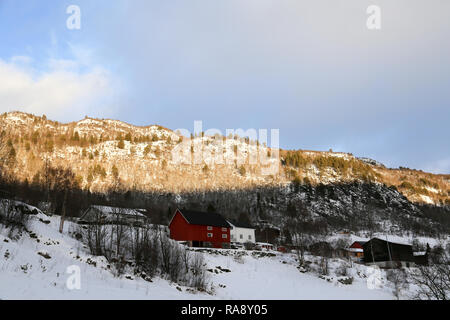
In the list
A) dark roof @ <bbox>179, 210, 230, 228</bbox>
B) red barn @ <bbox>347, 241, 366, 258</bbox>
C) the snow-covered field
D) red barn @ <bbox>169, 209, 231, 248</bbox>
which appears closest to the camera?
the snow-covered field

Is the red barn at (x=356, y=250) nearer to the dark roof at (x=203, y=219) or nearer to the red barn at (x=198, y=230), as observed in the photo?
the red barn at (x=198, y=230)

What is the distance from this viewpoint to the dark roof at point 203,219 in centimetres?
6091

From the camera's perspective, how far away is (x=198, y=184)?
18425 cm

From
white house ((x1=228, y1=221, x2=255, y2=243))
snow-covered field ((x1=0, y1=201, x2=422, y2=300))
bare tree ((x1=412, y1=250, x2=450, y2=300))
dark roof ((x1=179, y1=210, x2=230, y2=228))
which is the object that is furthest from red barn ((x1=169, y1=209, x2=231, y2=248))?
bare tree ((x1=412, y1=250, x2=450, y2=300))

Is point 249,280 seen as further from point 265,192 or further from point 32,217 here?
point 265,192

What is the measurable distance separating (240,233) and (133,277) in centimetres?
5130

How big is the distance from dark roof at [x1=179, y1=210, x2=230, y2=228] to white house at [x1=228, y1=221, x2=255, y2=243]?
5707mm

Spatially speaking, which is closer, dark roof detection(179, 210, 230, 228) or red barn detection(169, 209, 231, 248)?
red barn detection(169, 209, 231, 248)

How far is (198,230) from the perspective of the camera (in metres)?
60.6

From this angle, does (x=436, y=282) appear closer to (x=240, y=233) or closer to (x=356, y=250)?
(x=240, y=233)

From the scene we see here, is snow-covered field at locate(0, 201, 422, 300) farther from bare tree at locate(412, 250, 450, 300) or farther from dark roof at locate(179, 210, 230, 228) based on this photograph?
dark roof at locate(179, 210, 230, 228)

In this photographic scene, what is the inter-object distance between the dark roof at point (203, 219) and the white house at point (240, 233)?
5.71m

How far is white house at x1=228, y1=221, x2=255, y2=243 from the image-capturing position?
241 ft
